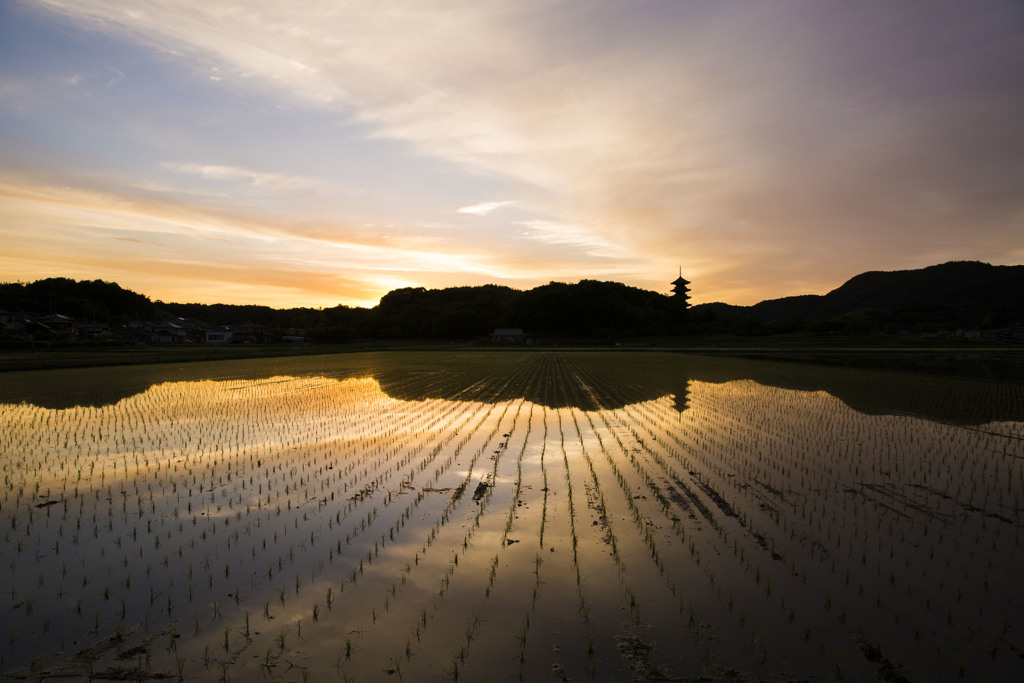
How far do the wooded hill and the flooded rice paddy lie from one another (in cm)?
6761

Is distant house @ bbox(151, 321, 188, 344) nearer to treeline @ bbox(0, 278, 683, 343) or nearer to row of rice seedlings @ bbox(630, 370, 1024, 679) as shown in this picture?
treeline @ bbox(0, 278, 683, 343)

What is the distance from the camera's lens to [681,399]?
16797 millimetres

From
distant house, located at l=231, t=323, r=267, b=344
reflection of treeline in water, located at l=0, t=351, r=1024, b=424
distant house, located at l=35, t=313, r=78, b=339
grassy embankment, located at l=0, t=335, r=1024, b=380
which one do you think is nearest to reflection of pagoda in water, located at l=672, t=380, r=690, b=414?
reflection of treeline in water, located at l=0, t=351, r=1024, b=424

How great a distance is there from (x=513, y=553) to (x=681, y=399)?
12.9 metres

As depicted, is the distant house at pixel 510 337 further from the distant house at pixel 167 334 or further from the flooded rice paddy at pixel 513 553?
the flooded rice paddy at pixel 513 553

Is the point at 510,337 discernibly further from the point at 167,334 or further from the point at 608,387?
the point at 608,387

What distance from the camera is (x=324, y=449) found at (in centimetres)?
971

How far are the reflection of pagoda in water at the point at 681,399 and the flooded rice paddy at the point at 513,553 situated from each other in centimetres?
332

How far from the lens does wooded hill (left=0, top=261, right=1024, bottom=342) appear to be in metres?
80.3

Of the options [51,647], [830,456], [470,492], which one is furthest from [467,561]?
[830,456]

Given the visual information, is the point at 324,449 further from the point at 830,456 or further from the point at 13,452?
the point at 830,456

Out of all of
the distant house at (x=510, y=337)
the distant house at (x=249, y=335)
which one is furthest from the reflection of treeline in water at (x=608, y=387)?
the distant house at (x=249, y=335)

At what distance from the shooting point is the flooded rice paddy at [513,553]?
346 cm

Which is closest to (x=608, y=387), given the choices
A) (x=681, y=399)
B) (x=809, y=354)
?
(x=681, y=399)
